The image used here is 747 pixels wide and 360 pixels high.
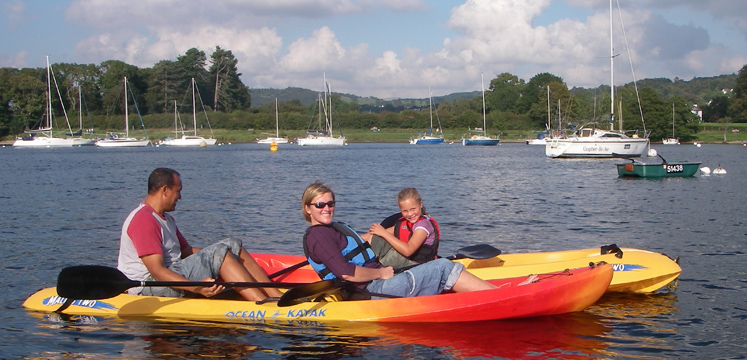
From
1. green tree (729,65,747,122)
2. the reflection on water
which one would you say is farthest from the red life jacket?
green tree (729,65,747,122)

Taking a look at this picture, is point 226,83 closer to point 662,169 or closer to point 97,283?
point 662,169

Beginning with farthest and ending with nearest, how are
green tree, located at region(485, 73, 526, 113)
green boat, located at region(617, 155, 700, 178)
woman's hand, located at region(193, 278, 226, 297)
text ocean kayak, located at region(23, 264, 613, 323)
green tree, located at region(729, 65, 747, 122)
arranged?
1. green tree, located at region(485, 73, 526, 113)
2. green tree, located at region(729, 65, 747, 122)
3. green boat, located at region(617, 155, 700, 178)
4. text ocean kayak, located at region(23, 264, 613, 323)
5. woman's hand, located at region(193, 278, 226, 297)

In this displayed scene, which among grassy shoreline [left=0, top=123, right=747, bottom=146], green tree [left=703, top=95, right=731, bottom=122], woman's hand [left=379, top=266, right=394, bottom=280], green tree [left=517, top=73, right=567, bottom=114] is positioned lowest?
woman's hand [left=379, top=266, right=394, bottom=280]

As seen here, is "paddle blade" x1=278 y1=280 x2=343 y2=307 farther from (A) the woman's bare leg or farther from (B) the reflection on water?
(A) the woman's bare leg

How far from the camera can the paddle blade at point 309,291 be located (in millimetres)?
6988

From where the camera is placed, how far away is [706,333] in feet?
25.1

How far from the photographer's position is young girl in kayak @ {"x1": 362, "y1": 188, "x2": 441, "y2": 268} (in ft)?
25.7

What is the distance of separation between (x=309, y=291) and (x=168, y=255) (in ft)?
5.33

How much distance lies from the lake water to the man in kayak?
1.71 feet

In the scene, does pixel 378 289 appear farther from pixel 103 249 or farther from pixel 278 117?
pixel 278 117

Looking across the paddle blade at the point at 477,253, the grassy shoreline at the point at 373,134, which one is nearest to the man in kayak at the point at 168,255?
the paddle blade at the point at 477,253

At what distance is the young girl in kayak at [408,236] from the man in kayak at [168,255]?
4.57 ft

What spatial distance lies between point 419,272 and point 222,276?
82.9 inches

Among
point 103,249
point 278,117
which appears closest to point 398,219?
point 103,249
